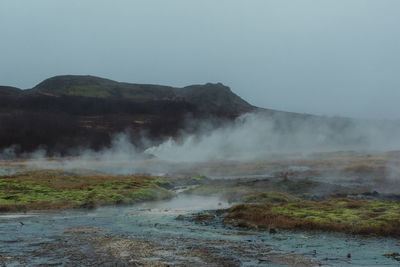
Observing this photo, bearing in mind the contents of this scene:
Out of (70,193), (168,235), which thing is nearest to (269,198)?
(168,235)

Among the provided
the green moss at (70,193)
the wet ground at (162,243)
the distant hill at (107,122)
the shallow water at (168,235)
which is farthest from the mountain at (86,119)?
the wet ground at (162,243)

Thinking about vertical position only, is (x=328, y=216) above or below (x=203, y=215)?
above

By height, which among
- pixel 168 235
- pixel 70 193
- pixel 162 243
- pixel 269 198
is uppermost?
pixel 269 198

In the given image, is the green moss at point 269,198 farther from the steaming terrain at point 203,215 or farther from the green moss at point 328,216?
the green moss at point 328,216

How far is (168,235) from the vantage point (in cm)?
2262

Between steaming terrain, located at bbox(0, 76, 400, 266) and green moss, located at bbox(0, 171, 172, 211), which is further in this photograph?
green moss, located at bbox(0, 171, 172, 211)

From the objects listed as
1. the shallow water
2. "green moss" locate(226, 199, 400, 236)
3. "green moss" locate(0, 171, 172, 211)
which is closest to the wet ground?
the shallow water

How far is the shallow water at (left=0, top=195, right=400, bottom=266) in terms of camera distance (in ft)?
58.7

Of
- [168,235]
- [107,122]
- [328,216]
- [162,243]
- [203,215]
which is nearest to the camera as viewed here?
[162,243]

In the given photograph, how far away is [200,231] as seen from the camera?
78.1ft

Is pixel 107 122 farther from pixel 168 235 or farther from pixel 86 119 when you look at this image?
pixel 168 235

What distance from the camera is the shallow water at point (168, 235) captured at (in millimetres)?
17906

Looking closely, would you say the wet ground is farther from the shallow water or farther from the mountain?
the mountain

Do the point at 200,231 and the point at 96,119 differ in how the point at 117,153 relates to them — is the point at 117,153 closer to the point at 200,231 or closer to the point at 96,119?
the point at 96,119
